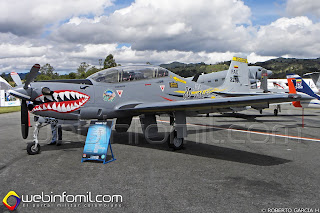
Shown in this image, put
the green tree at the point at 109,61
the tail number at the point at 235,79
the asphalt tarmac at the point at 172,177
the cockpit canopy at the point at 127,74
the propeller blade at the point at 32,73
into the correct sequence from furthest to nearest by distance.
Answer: the green tree at the point at 109,61
the tail number at the point at 235,79
the cockpit canopy at the point at 127,74
the propeller blade at the point at 32,73
the asphalt tarmac at the point at 172,177

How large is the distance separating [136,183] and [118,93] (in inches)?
148

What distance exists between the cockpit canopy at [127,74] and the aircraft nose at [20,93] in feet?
6.46

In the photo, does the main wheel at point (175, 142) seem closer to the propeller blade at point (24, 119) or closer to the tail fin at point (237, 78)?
the propeller blade at point (24, 119)

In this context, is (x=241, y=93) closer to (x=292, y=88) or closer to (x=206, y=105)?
(x=292, y=88)

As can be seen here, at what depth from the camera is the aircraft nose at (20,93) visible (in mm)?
6363

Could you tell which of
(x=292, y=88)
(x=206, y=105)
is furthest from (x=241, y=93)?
→ (x=206, y=105)

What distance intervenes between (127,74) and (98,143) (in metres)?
2.75

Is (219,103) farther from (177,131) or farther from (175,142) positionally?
(175,142)

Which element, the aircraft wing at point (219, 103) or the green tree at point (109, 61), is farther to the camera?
the green tree at point (109, 61)

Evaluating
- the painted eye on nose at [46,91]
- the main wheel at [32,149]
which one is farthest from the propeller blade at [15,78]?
the main wheel at [32,149]

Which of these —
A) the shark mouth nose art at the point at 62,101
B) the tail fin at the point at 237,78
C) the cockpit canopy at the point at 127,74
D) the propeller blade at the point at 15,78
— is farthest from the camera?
the tail fin at the point at 237,78

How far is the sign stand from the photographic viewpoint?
20.4 feet

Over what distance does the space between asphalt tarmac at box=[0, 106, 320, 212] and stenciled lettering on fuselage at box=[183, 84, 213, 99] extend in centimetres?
207

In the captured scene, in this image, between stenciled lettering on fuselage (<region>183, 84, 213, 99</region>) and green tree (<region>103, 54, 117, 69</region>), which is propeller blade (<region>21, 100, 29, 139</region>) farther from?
green tree (<region>103, 54, 117, 69</region>)
